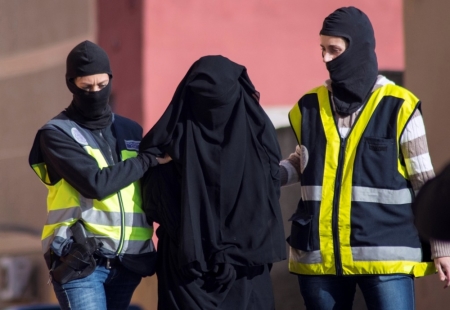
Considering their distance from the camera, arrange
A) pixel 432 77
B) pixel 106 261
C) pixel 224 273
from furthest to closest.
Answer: pixel 432 77, pixel 106 261, pixel 224 273

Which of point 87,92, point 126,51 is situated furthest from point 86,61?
point 126,51

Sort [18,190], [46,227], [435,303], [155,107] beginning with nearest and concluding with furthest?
[46,227] < [435,303] < [155,107] < [18,190]

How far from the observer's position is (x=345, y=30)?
12.3 feet

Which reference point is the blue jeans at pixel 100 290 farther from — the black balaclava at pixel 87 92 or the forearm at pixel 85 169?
the black balaclava at pixel 87 92

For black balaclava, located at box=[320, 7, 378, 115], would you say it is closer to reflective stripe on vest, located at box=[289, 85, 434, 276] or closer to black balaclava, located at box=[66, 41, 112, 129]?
reflective stripe on vest, located at box=[289, 85, 434, 276]

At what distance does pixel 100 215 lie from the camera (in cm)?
380

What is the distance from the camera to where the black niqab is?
359cm

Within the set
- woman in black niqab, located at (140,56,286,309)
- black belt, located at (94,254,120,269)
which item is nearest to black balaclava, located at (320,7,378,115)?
woman in black niqab, located at (140,56,286,309)

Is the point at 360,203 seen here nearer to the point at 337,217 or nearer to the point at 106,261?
the point at 337,217

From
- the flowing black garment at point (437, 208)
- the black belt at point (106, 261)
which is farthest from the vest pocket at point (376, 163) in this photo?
the flowing black garment at point (437, 208)

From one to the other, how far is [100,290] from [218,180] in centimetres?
67

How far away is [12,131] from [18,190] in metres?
0.79

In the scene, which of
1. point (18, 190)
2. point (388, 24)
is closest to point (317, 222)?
point (388, 24)

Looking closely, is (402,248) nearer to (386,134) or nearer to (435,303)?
(386,134)
